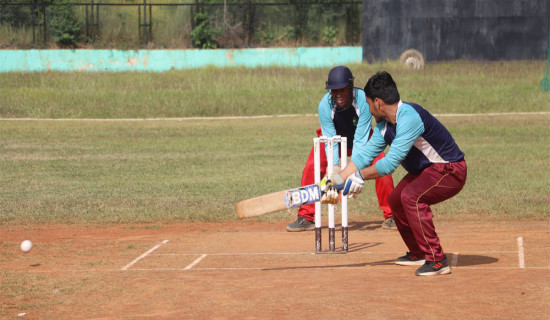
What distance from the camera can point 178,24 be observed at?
42344mm

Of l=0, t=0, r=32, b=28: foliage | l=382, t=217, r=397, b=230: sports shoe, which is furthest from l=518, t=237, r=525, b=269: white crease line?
l=0, t=0, r=32, b=28: foliage

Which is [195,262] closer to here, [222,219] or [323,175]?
[323,175]

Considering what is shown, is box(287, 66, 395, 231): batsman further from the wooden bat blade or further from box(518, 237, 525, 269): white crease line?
box(518, 237, 525, 269): white crease line

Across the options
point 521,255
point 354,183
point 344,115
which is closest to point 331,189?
point 354,183

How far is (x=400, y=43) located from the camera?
39.5 meters

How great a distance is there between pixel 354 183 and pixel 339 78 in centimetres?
220

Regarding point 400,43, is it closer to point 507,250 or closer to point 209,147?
point 209,147

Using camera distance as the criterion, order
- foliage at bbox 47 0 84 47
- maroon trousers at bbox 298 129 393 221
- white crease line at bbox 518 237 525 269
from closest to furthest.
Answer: white crease line at bbox 518 237 525 269 → maroon trousers at bbox 298 129 393 221 → foliage at bbox 47 0 84 47

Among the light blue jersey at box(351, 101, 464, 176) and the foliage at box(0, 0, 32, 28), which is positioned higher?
the foliage at box(0, 0, 32, 28)

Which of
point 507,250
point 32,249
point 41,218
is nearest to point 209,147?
point 41,218

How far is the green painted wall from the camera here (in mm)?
38750

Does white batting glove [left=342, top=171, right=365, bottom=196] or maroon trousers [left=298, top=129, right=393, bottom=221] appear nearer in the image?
white batting glove [left=342, top=171, right=365, bottom=196]

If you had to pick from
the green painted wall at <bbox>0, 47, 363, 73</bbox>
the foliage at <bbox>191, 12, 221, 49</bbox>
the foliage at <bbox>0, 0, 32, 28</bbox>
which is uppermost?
the foliage at <bbox>0, 0, 32, 28</bbox>

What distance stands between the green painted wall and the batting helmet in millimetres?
29223
